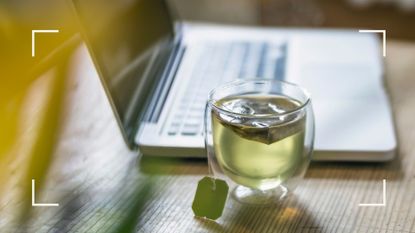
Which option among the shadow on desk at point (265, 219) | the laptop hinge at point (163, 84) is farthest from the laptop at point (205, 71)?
the shadow on desk at point (265, 219)

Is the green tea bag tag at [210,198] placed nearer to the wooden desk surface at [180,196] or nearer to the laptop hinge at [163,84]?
the wooden desk surface at [180,196]

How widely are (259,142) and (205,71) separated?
0.37 m

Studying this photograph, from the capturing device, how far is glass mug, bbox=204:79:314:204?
2.22ft

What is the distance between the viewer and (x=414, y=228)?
0.66 m

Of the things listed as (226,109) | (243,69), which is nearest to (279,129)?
(226,109)

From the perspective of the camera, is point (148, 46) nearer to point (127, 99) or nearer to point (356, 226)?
point (127, 99)

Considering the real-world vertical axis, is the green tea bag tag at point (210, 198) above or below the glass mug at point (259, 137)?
below

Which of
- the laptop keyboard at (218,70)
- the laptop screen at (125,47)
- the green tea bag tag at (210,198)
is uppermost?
the laptop screen at (125,47)

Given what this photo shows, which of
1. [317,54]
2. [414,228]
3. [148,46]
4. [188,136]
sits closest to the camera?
[414,228]

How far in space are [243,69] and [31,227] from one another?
1.57 ft

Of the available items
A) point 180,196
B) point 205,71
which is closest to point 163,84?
point 205,71

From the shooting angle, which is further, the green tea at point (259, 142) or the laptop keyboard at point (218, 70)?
the laptop keyboard at point (218, 70)

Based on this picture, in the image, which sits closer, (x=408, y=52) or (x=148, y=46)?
(x=148, y=46)

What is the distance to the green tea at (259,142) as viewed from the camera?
2.21ft
